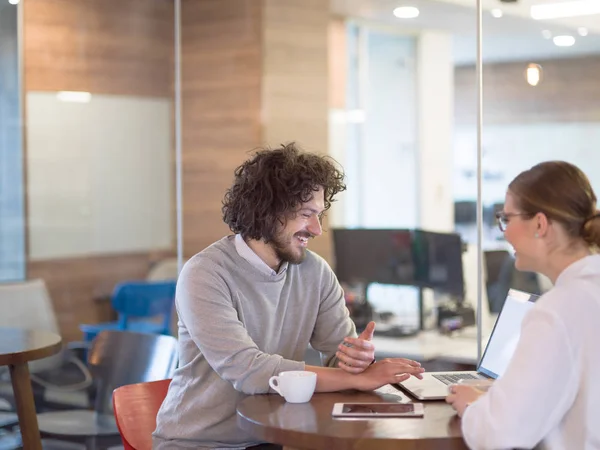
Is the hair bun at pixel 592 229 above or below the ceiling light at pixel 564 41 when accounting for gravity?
below

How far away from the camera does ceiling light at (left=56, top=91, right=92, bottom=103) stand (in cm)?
518

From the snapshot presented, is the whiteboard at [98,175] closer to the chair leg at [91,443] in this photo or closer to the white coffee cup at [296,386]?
the chair leg at [91,443]

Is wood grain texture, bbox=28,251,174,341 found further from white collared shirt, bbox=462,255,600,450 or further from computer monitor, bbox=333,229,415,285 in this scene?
white collared shirt, bbox=462,255,600,450

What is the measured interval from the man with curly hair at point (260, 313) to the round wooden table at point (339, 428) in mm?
159

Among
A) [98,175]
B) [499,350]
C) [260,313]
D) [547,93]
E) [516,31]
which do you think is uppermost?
[516,31]

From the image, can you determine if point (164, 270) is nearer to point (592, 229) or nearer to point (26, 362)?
point (26, 362)

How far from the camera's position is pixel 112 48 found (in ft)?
17.4

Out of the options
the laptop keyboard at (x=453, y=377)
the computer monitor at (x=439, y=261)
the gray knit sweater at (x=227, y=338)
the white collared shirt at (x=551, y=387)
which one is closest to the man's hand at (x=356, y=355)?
the gray knit sweater at (x=227, y=338)

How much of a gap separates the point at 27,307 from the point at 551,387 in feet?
12.6

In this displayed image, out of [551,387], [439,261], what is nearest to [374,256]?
[439,261]

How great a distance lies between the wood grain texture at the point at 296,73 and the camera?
5.35 meters

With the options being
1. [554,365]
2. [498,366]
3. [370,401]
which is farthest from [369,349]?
[554,365]

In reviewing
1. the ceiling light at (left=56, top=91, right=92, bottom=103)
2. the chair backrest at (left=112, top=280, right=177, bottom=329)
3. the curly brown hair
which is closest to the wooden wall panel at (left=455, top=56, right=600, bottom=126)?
the curly brown hair

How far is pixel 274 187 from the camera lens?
98.4 inches
